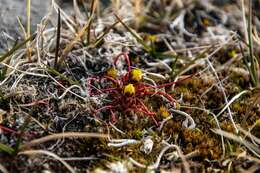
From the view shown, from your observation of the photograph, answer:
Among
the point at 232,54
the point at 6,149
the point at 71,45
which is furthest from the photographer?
the point at 232,54

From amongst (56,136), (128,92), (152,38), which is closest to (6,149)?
(56,136)

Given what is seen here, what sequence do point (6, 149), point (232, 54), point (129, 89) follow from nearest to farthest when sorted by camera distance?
point (6, 149) < point (129, 89) < point (232, 54)

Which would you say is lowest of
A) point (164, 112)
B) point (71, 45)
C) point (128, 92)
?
point (164, 112)

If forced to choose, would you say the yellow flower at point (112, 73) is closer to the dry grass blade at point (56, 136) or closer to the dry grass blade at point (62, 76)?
the dry grass blade at point (62, 76)

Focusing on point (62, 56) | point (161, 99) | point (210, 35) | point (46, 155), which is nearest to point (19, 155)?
point (46, 155)

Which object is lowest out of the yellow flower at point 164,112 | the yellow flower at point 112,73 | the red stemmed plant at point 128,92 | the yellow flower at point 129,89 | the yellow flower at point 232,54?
the yellow flower at point 164,112

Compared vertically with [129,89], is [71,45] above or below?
above

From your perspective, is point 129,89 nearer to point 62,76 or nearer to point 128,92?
point 128,92

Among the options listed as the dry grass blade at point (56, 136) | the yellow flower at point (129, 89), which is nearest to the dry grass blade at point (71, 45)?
the yellow flower at point (129, 89)

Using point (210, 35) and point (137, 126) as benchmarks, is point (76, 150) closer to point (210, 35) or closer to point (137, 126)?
point (137, 126)

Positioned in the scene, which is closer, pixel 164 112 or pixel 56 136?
pixel 56 136

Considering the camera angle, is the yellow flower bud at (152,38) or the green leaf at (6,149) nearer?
the green leaf at (6,149)
